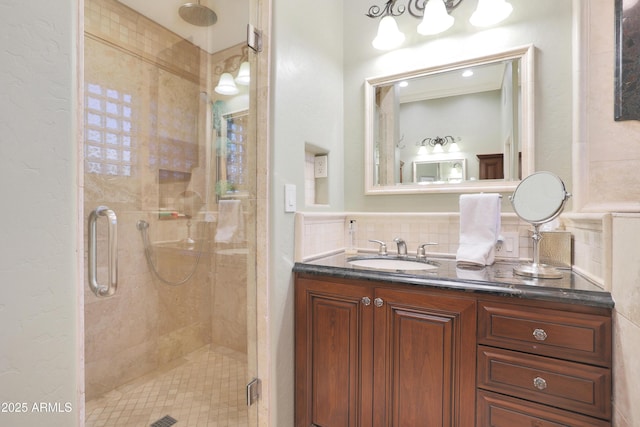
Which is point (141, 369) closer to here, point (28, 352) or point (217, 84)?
point (28, 352)

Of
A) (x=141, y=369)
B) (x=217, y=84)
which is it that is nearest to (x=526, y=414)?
(x=141, y=369)

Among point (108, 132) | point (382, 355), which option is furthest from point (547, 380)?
point (108, 132)

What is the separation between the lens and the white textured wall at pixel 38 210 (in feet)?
2.08

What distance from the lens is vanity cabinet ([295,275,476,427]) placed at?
112 cm

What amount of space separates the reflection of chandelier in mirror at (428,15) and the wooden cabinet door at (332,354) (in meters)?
1.49

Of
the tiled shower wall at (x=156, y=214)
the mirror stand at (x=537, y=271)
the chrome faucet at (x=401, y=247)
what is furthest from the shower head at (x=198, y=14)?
the mirror stand at (x=537, y=271)

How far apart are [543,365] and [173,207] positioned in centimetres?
189

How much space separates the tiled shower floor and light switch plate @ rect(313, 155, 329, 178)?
113 centimetres

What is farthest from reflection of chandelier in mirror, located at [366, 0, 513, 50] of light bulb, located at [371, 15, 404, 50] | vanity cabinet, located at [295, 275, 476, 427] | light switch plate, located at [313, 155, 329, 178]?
vanity cabinet, located at [295, 275, 476, 427]

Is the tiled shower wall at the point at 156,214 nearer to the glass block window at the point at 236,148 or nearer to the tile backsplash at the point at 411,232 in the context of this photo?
the glass block window at the point at 236,148

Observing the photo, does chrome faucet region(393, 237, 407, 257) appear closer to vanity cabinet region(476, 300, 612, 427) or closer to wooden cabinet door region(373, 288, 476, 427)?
wooden cabinet door region(373, 288, 476, 427)

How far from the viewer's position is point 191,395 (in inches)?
61.2

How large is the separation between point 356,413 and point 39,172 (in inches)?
56.4

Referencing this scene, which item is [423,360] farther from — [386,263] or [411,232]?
[411,232]
